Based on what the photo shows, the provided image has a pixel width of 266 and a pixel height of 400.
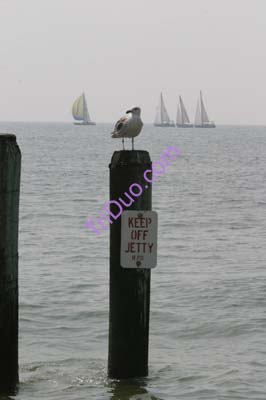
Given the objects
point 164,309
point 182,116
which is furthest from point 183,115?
point 164,309

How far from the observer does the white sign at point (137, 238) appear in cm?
722

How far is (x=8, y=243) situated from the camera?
7.06 m

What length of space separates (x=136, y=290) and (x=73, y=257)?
939cm

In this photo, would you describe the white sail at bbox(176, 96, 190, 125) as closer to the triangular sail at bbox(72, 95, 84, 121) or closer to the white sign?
the triangular sail at bbox(72, 95, 84, 121)

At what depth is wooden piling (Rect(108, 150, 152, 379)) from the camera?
23.3 feet

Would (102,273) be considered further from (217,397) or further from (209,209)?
(209,209)

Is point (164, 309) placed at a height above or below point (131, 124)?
below

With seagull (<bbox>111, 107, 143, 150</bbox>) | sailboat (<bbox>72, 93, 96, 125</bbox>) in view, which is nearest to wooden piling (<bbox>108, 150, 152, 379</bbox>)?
seagull (<bbox>111, 107, 143, 150</bbox>)

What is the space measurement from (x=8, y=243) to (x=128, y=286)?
919 millimetres

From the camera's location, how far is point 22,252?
55.8ft

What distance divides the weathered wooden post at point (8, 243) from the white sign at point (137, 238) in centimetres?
77

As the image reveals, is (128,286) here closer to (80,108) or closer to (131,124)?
(131,124)

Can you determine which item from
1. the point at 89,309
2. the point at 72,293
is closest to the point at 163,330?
the point at 89,309

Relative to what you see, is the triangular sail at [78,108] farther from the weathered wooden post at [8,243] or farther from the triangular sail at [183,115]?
the weathered wooden post at [8,243]
